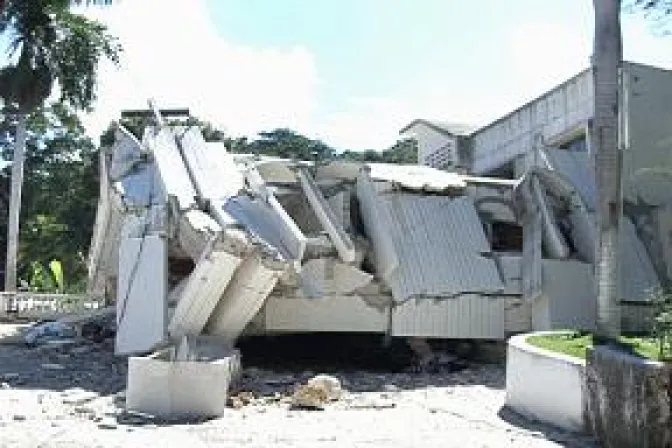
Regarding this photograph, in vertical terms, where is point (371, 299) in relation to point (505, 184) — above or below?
below

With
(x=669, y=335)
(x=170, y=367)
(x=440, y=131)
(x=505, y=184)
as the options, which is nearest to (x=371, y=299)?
(x=505, y=184)

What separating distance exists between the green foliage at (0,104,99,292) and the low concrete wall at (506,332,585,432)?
26967mm

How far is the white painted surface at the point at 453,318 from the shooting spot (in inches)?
603

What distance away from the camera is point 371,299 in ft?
50.0

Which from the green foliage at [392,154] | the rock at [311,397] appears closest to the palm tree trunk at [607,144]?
the rock at [311,397]

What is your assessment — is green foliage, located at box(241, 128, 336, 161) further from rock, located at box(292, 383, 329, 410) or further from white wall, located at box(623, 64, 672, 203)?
rock, located at box(292, 383, 329, 410)

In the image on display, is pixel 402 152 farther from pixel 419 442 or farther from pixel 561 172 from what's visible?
pixel 419 442

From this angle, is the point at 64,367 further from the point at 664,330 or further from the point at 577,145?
the point at 577,145

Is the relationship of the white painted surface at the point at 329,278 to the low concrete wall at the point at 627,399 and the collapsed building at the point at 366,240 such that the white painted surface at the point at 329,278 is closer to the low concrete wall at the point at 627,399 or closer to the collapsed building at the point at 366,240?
the collapsed building at the point at 366,240

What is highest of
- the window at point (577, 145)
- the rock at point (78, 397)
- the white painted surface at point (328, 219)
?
the window at point (577, 145)

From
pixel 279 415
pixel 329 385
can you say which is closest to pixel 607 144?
pixel 329 385

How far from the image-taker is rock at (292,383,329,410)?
1136 centimetres

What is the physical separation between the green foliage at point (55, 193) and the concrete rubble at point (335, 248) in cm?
2122

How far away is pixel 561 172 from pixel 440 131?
27.7 ft
